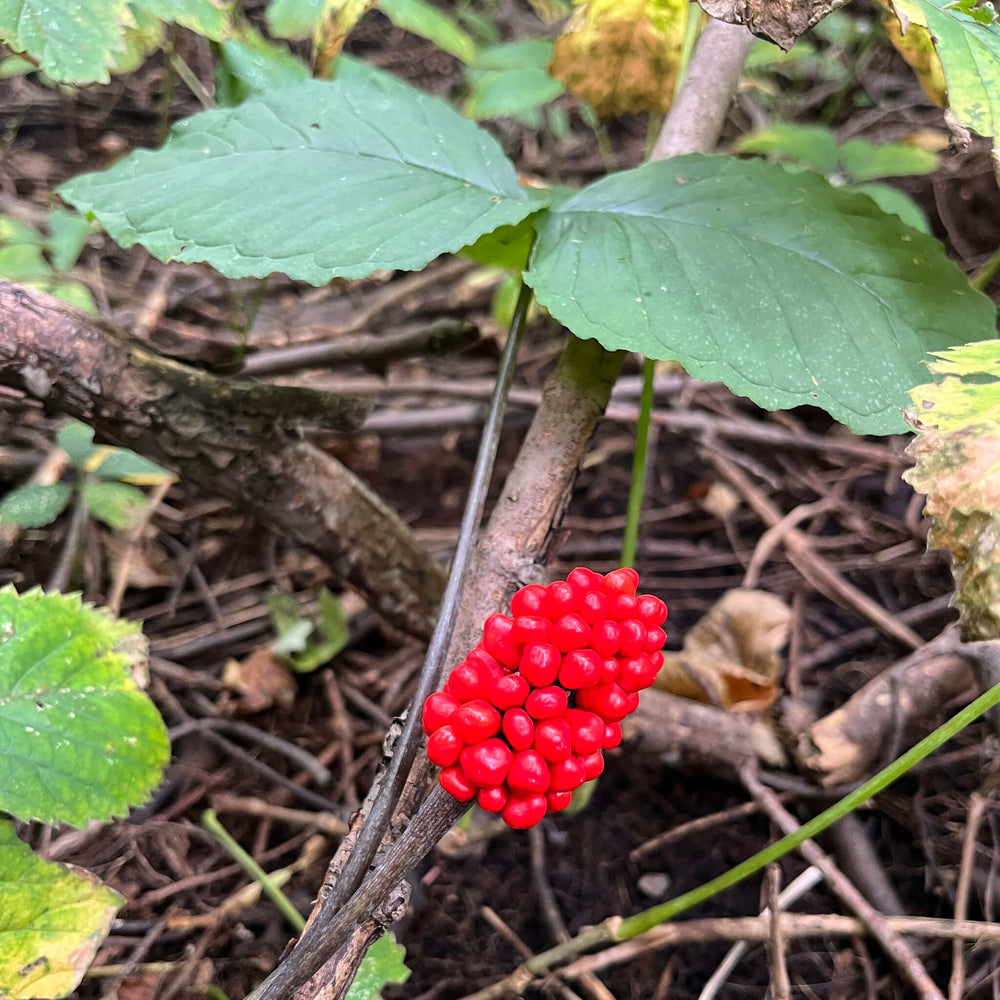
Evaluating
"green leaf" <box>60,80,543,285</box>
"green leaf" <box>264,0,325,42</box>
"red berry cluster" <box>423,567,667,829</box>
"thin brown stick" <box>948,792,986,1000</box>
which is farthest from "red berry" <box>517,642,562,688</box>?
"green leaf" <box>264,0,325,42</box>

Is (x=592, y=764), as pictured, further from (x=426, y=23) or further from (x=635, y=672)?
(x=426, y=23)

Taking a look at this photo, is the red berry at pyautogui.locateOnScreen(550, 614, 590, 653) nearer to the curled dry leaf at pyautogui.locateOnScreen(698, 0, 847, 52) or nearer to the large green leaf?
the large green leaf

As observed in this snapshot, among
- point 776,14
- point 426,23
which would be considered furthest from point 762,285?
point 426,23

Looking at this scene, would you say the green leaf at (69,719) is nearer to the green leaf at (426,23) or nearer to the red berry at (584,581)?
the red berry at (584,581)

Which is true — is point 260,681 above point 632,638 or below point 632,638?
below

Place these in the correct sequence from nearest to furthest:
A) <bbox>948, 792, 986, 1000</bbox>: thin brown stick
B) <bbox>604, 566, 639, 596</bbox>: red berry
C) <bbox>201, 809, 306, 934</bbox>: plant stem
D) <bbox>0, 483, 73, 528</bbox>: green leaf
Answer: <bbox>604, 566, 639, 596</bbox>: red berry, <bbox>948, 792, 986, 1000</bbox>: thin brown stick, <bbox>201, 809, 306, 934</bbox>: plant stem, <bbox>0, 483, 73, 528</bbox>: green leaf
